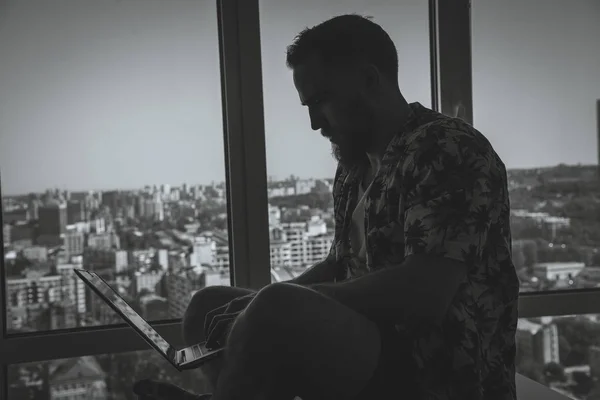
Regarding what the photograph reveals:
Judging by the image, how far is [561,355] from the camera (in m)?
2.40

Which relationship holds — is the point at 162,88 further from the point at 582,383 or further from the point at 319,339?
the point at 582,383

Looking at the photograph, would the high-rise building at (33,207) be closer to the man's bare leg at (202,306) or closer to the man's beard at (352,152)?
the man's bare leg at (202,306)

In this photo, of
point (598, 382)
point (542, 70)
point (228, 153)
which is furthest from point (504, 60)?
point (598, 382)

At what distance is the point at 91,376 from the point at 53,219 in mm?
553

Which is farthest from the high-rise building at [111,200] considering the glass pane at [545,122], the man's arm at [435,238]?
the glass pane at [545,122]

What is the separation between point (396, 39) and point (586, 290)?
4.05ft

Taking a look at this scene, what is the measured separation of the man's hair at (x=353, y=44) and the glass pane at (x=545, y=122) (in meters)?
1.09

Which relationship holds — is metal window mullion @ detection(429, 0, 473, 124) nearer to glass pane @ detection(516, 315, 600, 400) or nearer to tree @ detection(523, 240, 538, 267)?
tree @ detection(523, 240, 538, 267)

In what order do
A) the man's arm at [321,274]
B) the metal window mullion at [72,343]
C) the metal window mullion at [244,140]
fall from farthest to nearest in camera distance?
the metal window mullion at [244,140], the metal window mullion at [72,343], the man's arm at [321,274]

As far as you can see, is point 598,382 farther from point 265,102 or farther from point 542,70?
point 265,102

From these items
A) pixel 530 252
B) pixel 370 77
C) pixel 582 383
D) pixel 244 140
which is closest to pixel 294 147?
pixel 244 140

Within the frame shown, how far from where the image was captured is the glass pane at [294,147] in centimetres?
221

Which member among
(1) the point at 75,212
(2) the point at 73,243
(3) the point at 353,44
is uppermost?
(3) the point at 353,44

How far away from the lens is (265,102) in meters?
2.20
